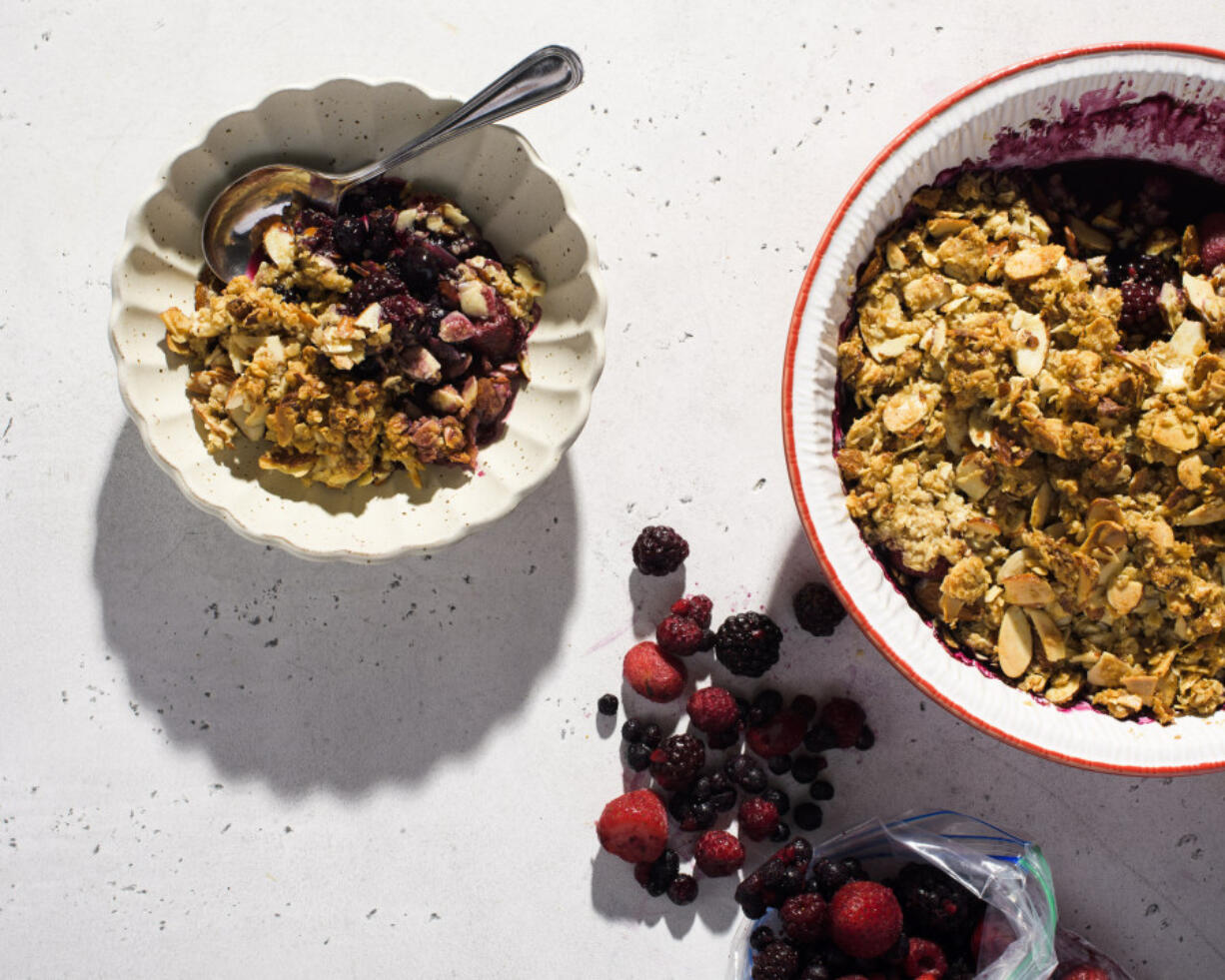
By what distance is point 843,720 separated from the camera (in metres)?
1.73

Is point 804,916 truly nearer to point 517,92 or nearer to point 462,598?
point 462,598

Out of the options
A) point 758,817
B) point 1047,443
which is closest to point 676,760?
point 758,817

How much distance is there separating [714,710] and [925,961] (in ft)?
1.86

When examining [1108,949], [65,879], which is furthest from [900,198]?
[65,879]

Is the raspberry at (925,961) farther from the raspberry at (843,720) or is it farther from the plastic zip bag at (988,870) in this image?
the raspberry at (843,720)

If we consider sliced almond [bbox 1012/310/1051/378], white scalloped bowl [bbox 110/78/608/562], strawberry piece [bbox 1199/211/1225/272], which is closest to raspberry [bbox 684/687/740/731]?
white scalloped bowl [bbox 110/78/608/562]

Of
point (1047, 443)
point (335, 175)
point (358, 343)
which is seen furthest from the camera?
point (335, 175)

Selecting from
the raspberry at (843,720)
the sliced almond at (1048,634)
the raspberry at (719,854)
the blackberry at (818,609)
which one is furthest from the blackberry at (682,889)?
the sliced almond at (1048,634)

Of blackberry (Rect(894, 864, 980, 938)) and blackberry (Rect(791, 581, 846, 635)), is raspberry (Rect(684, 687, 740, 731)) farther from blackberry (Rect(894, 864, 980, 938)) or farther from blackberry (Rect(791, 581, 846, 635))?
blackberry (Rect(894, 864, 980, 938))

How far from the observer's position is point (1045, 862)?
1.76 meters

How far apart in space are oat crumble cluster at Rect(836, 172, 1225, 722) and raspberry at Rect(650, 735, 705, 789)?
504mm

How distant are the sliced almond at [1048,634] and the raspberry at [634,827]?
0.71 metres

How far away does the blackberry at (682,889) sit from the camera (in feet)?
5.77

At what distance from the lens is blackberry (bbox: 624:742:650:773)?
5.81 feet
